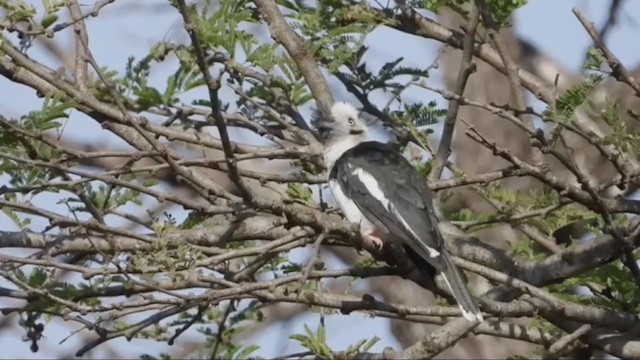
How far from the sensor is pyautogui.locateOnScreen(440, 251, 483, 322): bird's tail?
397cm

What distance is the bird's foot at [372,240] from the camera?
406 cm

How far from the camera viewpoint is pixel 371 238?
14.2 ft

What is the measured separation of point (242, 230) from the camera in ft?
14.5

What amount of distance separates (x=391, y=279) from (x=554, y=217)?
4.12 meters

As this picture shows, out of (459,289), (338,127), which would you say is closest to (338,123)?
(338,127)

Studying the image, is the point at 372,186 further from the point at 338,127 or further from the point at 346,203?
the point at 338,127

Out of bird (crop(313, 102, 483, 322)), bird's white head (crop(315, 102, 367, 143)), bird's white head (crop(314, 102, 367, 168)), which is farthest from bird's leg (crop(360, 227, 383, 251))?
bird's white head (crop(315, 102, 367, 143))

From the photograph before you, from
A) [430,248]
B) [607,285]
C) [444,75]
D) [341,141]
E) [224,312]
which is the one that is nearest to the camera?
[430,248]

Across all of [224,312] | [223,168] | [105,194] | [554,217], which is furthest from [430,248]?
[224,312]

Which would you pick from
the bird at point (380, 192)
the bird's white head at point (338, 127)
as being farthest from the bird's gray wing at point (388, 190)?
the bird's white head at point (338, 127)

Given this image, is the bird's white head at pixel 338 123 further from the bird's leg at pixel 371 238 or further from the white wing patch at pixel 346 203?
the bird's leg at pixel 371 238

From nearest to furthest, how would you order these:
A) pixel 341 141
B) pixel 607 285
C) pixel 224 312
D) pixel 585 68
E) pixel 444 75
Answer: pixel 585 68, pixel 607 285, pixel 341 141, pixel 224 312, pixel 444 75

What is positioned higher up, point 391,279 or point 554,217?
point 391,279

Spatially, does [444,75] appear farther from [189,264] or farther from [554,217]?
[189,264]
